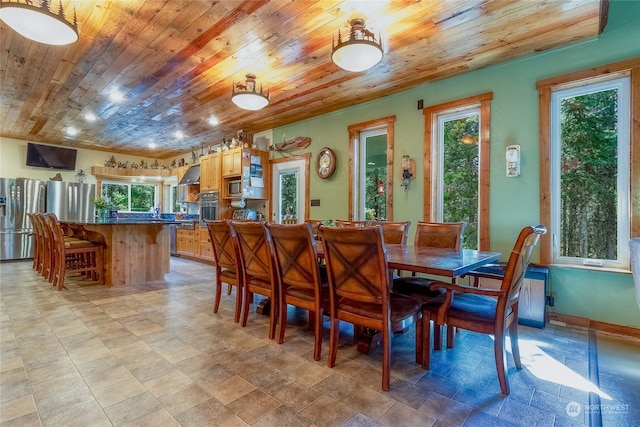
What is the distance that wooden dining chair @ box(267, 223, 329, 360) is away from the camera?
6.97 feet

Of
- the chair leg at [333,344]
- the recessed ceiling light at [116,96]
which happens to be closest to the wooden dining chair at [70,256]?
the recessed ceiling light at [116,96]

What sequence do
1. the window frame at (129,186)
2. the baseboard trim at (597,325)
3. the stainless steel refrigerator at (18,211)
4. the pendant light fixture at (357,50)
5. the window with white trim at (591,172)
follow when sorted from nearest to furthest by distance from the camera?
1. the pendant light fixture at (357,50)
2. the baseboard trim at (597,325)
3. the window with white trim at (591,172)
4. the stainless steel refrigerator at (18,211)
5. the window frame at (129,186)

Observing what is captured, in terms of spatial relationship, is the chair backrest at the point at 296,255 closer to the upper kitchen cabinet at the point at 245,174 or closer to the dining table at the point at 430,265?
the dining table at the point at 430,265

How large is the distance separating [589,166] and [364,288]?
9.11 ft

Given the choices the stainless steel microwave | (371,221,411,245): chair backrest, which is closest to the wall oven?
the stainless steel microwave

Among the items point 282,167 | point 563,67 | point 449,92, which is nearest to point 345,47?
point 449,92

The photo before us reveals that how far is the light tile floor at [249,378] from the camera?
5.22ft

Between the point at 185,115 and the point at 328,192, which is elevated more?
the point at 185,115

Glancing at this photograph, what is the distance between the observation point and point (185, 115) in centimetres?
515

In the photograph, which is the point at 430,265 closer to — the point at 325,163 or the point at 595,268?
the point at 595,268

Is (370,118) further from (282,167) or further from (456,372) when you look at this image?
(456,372)

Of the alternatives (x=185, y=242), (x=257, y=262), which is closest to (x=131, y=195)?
(x=185, y=242)

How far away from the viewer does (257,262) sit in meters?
2.62

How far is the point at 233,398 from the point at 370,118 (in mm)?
3952
